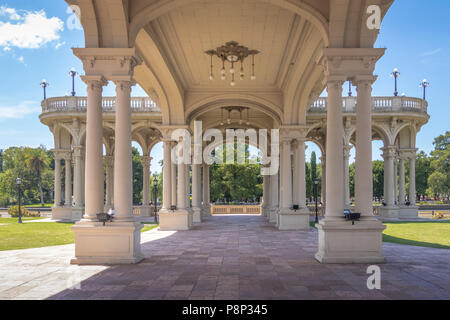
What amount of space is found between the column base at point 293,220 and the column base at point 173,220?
16.5ft

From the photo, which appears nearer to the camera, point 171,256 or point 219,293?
point 219,293

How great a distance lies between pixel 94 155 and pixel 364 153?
7283 millimetres

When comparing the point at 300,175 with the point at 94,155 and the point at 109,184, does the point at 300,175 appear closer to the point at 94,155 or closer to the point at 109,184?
the point at 94,155

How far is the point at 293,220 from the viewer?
774 inches

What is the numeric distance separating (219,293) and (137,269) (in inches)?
114

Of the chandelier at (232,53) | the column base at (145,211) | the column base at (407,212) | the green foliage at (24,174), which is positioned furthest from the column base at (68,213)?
the green foliage at (24,174)

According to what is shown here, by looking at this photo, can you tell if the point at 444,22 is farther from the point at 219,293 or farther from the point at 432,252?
the point at 219,293

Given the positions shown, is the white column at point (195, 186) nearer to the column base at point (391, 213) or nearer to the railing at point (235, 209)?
the railing at point (235, 209)

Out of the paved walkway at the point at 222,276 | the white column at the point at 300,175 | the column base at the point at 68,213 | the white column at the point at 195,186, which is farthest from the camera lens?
the column base at the point at 68,213

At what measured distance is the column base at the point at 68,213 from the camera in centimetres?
2692

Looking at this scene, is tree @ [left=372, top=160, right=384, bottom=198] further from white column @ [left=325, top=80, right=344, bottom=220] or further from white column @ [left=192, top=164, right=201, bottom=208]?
white column @ [left=325, top=80, right=344, bottom=220]

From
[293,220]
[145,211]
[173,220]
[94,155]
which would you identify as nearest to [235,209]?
[145,211]

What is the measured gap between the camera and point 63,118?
27.2m

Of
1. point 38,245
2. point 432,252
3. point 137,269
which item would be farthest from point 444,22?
point 38,245
